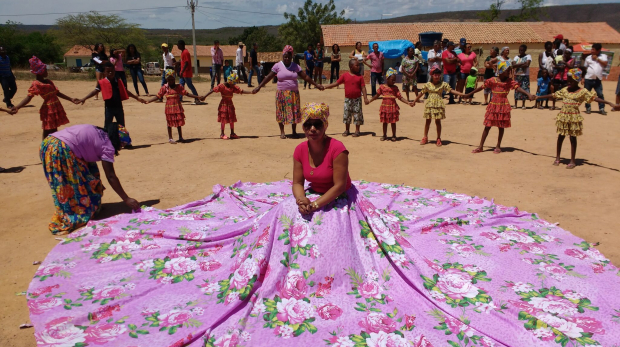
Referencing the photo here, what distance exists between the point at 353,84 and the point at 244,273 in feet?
22.8

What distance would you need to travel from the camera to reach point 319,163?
3756mm

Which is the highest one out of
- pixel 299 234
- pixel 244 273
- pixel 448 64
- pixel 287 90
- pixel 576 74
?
pixel 448 64

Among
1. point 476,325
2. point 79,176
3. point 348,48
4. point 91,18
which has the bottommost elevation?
point 476,325

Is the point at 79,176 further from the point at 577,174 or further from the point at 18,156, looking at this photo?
the point at 577,174

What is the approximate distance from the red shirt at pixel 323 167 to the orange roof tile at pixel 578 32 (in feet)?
96.5

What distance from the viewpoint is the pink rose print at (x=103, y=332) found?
3000 mm

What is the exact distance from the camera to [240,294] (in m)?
3.26

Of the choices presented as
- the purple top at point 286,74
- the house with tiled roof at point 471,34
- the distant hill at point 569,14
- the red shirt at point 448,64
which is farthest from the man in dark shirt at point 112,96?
the distant hill at point 569,14

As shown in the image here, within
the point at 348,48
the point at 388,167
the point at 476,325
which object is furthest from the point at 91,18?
the point at 476,325

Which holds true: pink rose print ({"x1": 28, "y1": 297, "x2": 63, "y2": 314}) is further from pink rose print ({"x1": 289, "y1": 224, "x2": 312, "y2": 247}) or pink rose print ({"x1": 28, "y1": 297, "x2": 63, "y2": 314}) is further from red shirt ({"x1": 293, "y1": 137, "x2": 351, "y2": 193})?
red shirt ({"x1": 293, "y1": 137, "x2": 351, "y2": 193})

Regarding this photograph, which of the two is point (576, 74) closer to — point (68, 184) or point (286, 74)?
point (286, 74)

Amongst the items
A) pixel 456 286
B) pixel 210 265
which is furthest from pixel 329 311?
pixel 210 265

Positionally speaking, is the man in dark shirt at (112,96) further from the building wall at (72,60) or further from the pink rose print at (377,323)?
the building wall at (72,60)

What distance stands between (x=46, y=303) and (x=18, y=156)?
5925mm
